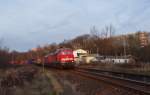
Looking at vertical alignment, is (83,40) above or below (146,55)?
above

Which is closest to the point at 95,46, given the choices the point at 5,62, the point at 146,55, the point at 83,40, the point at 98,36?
the point at 98,36

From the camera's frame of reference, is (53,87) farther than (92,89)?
No

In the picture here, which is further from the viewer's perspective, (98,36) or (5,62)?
(98,36)

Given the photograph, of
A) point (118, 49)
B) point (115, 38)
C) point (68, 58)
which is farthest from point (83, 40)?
point (68, 58)

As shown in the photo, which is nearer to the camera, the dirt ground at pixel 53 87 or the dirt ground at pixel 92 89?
the dirt ground at pixel 53 87

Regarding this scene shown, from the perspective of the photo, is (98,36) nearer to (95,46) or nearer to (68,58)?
(95,46)

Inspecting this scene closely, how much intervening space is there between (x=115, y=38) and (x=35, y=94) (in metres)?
116

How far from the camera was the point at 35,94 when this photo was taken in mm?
15391

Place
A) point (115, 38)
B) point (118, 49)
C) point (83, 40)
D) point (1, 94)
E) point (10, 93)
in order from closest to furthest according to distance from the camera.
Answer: point (1, 94)
point (10, 93)
point (118, 49)
point (115, 38)
point (83, 40)

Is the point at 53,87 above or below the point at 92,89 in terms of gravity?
above

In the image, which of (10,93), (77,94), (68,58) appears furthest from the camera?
(68,58)

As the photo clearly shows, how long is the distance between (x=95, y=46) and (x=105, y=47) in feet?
21.9

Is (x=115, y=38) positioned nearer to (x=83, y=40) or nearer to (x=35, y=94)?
(x=83, y=40)

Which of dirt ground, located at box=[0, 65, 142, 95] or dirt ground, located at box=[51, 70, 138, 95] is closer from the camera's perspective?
dirt ground, located at box=[0, 65, 142, 95]
